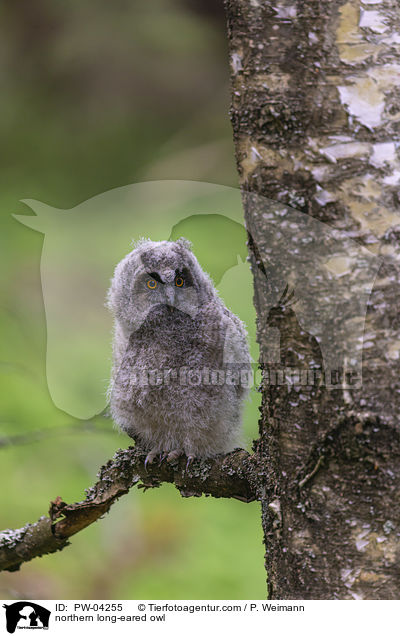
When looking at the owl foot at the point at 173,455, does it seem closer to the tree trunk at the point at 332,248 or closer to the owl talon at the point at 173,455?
the owl talon at the point at 173,455

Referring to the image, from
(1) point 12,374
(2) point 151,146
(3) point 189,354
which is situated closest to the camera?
(3) point 189,354

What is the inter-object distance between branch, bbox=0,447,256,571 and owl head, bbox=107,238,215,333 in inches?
14.3

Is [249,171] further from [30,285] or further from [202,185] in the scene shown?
[30,285]

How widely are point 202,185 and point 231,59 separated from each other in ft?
3.45

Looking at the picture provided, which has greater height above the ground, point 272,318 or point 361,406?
point 272,318

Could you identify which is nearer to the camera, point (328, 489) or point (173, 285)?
point (328, 489)

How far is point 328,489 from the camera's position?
925 mm
